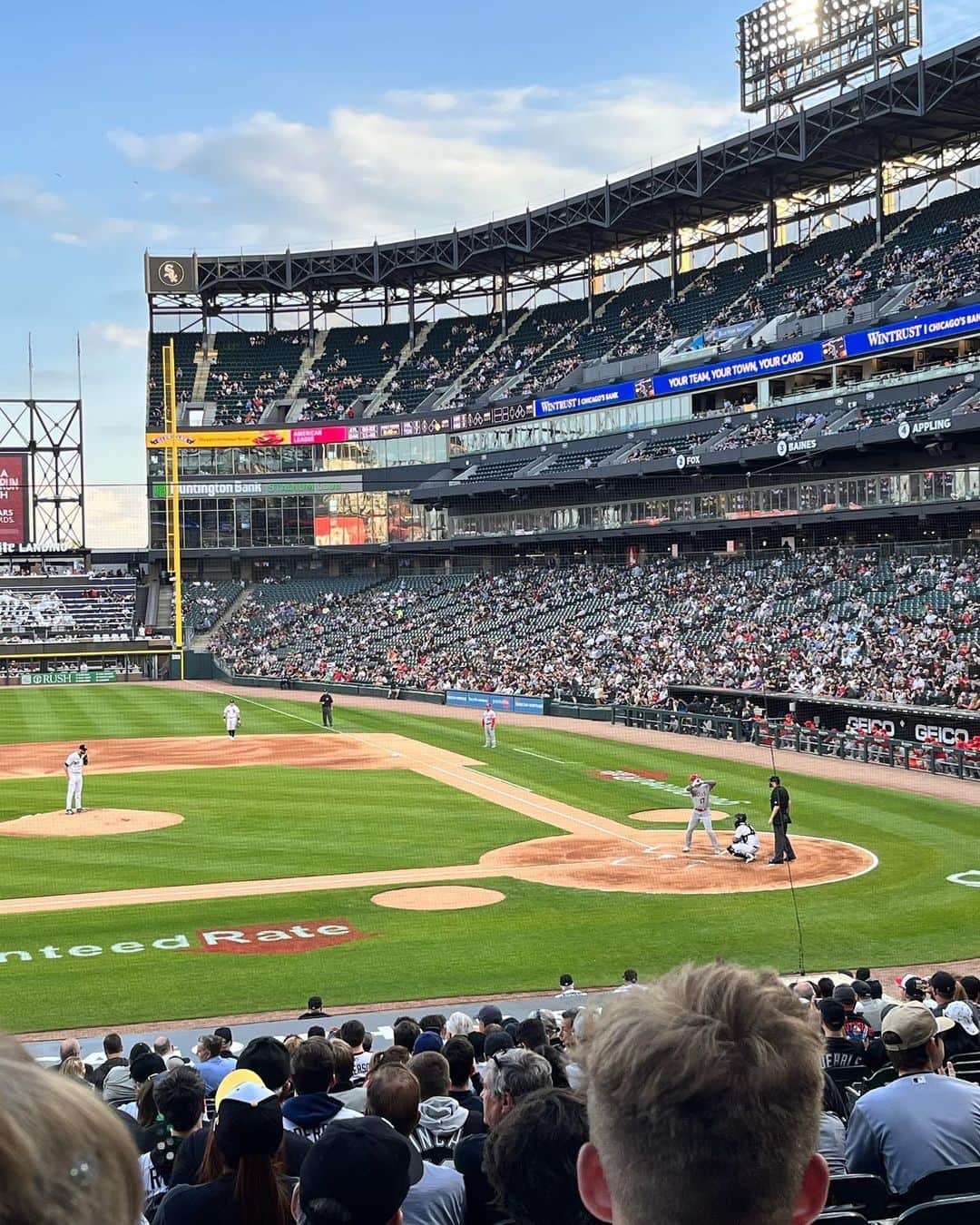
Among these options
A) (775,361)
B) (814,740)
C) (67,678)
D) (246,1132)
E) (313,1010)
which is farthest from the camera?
(67,678)

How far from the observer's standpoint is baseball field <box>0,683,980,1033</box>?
17.7 m

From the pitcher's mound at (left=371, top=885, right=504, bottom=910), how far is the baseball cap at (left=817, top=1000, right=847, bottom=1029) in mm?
11659

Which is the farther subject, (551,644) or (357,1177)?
(551,644)

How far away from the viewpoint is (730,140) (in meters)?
62.6

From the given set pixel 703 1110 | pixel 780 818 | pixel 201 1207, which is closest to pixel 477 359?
pixel 780 818

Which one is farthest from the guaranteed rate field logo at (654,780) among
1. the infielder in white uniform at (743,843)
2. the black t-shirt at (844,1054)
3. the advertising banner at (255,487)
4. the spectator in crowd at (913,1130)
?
the advertising banner at (255,487)

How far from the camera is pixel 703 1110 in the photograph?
6.88 feet

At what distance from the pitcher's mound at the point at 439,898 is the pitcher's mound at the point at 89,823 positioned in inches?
319

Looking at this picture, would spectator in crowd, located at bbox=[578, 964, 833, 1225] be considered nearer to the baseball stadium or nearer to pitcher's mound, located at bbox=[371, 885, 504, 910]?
the baseball stadium

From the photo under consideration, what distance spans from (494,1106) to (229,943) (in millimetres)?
14002

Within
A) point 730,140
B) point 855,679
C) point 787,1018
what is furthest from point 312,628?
point 787,1018

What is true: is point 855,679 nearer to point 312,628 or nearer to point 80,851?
point 80,851

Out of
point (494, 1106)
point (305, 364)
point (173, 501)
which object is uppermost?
point (305, 364)

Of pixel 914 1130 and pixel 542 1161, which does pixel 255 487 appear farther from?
pixel 542 1161
